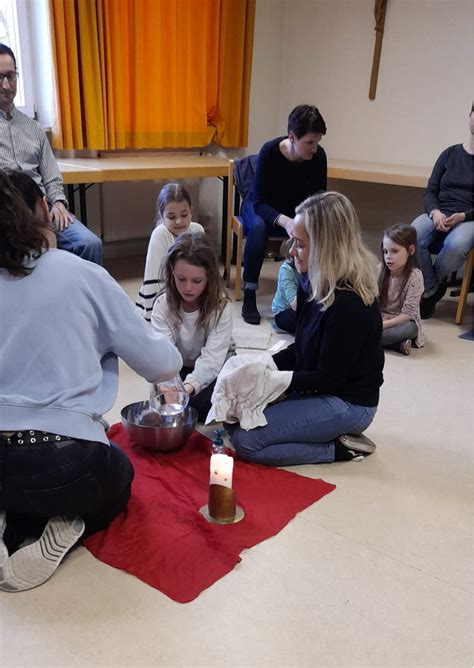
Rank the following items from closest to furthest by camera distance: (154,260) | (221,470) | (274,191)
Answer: (221,470) < (154,260) < (274,191)

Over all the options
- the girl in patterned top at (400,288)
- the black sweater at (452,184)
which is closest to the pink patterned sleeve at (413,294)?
the girl in patterned top at (400,288)

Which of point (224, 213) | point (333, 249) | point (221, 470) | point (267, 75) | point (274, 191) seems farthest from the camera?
point (267, 75)

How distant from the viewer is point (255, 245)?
10.8 feet

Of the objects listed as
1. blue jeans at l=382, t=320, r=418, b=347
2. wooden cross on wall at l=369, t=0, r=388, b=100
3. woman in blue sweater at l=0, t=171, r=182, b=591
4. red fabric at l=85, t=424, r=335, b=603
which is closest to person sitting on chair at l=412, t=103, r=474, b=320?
blue jeans at l=382, t=320, r=418, b=347

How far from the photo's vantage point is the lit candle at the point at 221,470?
4.96ft

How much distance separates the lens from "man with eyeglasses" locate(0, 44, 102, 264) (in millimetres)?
2795

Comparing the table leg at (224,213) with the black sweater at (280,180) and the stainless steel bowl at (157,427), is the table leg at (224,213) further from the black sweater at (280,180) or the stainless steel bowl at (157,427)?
the stainless steel bowl at (157,427)

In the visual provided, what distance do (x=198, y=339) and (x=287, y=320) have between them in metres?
0.93

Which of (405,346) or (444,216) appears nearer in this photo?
(405,346)

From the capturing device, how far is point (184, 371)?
2195 millimetres

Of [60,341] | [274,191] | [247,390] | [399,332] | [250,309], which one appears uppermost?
[60,341]

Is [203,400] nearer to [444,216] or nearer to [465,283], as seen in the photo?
[465,283]

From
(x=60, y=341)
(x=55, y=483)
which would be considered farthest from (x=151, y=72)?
(x=55, y=483)

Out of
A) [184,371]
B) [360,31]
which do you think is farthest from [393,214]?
[184,371]
